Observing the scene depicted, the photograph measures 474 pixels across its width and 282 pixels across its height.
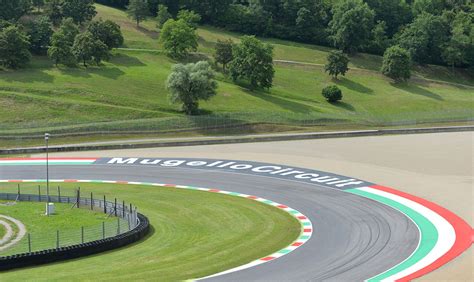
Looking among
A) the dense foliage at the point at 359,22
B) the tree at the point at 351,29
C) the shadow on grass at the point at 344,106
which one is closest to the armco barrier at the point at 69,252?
the shadow on grass at the point at 344,106

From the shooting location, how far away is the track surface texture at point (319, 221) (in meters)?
30.2

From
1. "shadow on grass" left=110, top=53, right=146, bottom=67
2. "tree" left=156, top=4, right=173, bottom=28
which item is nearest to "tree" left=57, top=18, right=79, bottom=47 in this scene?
"shadow on grass" left=110, top=53, right=146, bottom=67

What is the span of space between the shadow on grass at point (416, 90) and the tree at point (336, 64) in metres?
10.2

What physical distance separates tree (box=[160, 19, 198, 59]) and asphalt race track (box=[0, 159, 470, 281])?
57.1 m

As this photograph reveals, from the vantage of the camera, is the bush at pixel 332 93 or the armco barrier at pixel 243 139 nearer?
the armco barrier at pixel 243 139

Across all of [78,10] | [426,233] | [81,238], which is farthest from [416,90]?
[81,238]

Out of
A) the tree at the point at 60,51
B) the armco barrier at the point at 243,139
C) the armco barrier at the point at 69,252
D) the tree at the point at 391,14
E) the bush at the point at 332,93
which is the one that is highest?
the tree at the point at 391,14

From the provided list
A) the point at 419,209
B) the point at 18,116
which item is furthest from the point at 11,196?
the point at 18,116

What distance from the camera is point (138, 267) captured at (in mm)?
30125

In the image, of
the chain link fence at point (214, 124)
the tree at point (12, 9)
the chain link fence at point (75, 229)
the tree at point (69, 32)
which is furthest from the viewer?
the tree at point (12, 9)

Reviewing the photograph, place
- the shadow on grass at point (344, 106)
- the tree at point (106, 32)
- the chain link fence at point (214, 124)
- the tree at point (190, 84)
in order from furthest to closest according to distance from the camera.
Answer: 1. the tree at point (106, 32)
2. the shadow on grass at point (344, 106)
3. the tree at point (190, 84)
4. the chain link fence at point (214, 124)

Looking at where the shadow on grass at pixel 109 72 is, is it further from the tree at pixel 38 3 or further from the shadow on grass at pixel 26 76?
the tree at pixel 38 3

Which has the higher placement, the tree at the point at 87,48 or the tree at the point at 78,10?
the tree at the point at 78,10

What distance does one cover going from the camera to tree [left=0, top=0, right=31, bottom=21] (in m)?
117
